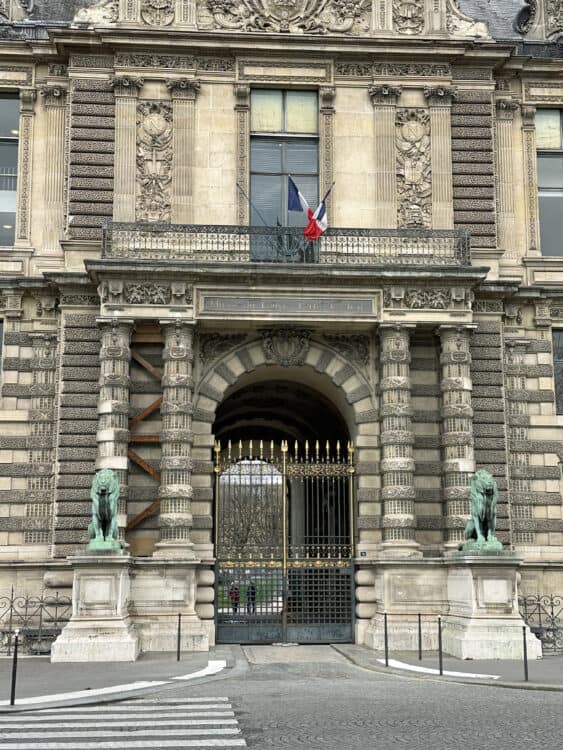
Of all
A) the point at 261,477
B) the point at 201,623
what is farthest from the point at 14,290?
the point at 201,623

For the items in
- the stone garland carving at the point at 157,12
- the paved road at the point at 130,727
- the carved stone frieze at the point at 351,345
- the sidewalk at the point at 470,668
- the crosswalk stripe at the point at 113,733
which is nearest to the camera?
the paved road at the point at 130,727

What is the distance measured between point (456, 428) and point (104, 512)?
8.56m

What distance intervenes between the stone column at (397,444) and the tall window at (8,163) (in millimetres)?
10416

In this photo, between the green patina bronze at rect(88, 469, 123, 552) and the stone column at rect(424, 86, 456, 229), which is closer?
the green patina bronze at rect(88, 469, 123, 552)

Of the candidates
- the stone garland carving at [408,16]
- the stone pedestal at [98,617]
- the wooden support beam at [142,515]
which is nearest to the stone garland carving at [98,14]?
the stone garland carving at [408,16]

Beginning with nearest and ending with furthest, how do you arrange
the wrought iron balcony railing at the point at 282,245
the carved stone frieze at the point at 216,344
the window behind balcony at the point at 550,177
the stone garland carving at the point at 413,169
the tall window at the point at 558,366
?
the wrought iron balcony railing at the point at 282,245
the carved stone frieze at the point at 216,344
the stone garland carving at the point at 413,169
the tall window at the point at 558,366
the window behind balcony at the point at 550,177

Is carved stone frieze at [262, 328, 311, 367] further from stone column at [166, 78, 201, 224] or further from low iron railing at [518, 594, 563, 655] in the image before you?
low iron railing at [518, 594, 563, 655]

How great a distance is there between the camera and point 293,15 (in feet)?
89.1

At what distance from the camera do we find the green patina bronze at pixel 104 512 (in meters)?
22.0

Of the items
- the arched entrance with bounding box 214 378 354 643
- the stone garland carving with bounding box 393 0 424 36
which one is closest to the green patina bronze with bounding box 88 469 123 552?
the arched entrance with bounding box 214 378 354 643

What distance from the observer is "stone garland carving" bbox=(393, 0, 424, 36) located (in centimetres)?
2720

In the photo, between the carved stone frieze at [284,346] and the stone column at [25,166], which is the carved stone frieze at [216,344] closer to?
the carved stone frieze at [284,346]

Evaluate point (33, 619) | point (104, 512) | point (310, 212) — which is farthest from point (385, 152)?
point (33, 619)

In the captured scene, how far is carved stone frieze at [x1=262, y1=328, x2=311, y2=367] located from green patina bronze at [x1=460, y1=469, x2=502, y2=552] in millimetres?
5489
